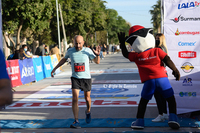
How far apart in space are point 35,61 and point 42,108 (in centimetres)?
710

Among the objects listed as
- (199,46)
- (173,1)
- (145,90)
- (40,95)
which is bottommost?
(40,95)

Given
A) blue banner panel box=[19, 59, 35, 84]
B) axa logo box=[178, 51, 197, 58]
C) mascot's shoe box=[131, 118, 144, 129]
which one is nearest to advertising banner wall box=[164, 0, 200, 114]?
axa logo box=[178, 51, 197, 58]

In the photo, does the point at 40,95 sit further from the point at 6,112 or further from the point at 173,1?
the point at 173,1

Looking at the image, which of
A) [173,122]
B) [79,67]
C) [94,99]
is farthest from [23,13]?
[173,122]

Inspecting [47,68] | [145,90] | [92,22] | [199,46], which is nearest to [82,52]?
[145,90]

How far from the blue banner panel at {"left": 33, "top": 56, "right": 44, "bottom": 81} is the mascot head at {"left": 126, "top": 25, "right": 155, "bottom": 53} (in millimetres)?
9607

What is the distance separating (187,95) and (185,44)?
1078 millimetres

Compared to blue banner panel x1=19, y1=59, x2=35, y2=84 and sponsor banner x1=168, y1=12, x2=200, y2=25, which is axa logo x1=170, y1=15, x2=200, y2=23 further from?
blue banner panel x1=19, y1=59, x2=35, y2=84

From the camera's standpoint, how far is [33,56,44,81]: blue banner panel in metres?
14.5

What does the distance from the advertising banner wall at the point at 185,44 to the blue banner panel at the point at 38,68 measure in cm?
954

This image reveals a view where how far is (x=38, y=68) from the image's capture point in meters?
15.0

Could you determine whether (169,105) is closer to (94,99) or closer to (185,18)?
(185,18)

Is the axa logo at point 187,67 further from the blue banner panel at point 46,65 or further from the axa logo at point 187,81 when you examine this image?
the blue banner panel at point 46,65

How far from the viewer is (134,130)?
549 centimetres
